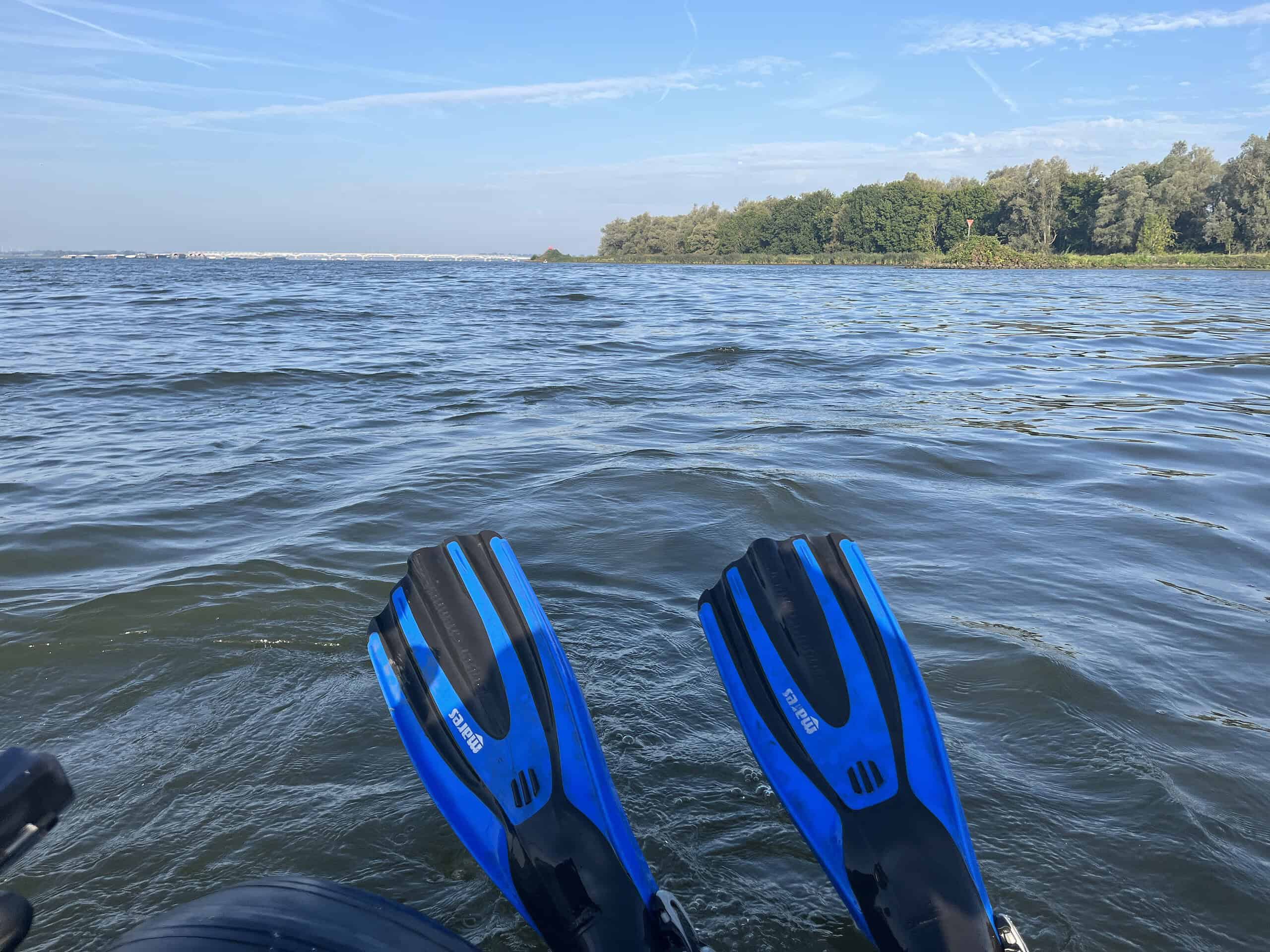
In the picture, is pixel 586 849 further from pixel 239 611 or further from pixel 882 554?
pixel 882 554

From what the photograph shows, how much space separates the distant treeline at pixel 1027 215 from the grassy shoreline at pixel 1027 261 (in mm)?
1871

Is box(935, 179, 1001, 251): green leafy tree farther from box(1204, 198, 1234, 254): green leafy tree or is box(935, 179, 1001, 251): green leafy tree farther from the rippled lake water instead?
the rippled lake water

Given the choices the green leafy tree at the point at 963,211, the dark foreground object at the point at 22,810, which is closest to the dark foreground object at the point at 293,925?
the dark foreground object at the point at 22,810

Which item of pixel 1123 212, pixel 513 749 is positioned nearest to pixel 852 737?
pixel 513 749

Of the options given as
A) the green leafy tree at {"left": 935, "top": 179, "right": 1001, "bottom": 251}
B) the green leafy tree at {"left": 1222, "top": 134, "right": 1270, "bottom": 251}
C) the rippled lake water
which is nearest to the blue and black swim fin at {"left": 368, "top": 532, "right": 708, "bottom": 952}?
the rippled lake water

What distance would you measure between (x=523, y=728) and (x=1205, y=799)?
1.88 m

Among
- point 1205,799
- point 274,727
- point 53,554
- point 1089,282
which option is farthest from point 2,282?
point 1089,282

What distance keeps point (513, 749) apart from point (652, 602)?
5.15 ft

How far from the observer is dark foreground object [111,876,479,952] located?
1.23 m

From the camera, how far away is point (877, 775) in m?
1.93

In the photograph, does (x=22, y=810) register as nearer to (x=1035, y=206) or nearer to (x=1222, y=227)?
(x=1222, y=227)

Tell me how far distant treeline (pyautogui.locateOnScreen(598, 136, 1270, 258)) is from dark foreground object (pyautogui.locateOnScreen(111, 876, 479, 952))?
60.4 m

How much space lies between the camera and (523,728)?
200 cm

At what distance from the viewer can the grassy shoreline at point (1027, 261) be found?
150 feet
